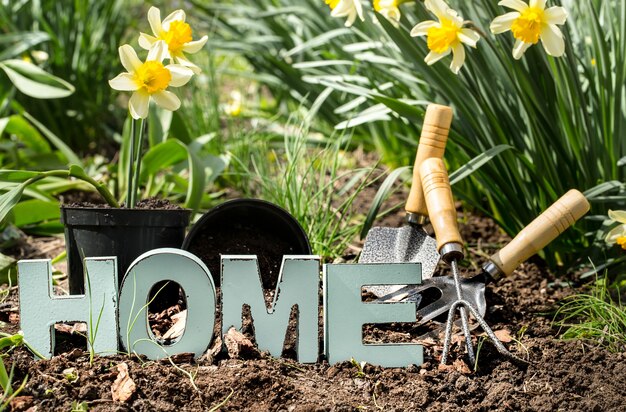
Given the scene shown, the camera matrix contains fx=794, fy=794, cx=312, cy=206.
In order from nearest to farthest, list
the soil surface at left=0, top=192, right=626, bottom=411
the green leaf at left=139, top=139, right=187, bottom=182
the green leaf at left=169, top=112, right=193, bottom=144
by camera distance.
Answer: the soil surface at left=0, top=192, right=626, bottom=411 < the green leaf at left=139, top=139, right=187, bottom=182 < the green leaf at left=169, top=112, right=193, bottom=144

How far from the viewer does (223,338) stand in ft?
5.24

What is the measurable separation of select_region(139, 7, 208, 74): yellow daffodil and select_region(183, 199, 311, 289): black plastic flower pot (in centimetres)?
36

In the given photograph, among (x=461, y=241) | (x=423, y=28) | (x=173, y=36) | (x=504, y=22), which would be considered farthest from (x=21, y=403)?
(x=504, y=22)

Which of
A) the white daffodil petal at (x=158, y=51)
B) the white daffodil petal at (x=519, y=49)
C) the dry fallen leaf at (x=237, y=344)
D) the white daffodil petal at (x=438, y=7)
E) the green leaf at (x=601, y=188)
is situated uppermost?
the white daffodil petal at (x=438, y=7)

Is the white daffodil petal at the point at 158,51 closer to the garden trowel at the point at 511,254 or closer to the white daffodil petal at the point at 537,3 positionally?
the garden trowel at the point at 511,254

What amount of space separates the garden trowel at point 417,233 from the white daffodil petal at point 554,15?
0.29 meters

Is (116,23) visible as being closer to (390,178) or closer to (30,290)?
(390,178)

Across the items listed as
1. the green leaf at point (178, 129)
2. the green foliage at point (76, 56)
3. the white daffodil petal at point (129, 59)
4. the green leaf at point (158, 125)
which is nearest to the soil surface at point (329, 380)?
the white daffodil petal at point (129, 59)

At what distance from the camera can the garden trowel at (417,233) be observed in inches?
72.7

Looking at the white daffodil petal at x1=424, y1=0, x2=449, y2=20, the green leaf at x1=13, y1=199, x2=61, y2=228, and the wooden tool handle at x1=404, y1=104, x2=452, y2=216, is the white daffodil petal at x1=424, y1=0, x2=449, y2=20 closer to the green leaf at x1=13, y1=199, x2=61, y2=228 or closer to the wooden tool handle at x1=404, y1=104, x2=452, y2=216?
the wooden tool handle at x1=404, y1=104, x2=452, y2=216

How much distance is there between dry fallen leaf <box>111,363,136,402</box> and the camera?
4.53 ft

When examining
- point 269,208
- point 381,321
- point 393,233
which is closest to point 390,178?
point 393,233

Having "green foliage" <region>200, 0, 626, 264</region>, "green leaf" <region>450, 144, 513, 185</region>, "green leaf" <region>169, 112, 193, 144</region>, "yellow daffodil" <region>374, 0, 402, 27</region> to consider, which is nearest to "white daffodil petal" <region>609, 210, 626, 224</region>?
"green foliage" <region>200, 0, 626, 264</region>

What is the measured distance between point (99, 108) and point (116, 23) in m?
0.42
